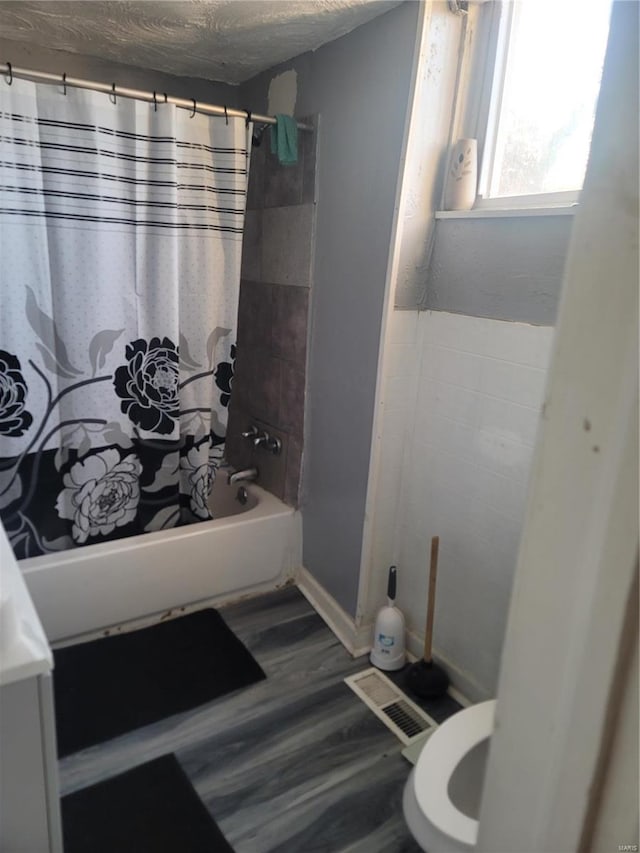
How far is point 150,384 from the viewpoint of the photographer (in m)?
2.04

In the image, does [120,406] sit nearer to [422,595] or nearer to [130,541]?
[130,541]

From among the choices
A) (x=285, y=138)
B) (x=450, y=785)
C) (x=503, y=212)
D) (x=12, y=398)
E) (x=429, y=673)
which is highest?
(x=285, y=138)

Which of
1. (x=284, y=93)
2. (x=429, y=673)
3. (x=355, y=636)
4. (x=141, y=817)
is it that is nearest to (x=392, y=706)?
(x=429, y=673)

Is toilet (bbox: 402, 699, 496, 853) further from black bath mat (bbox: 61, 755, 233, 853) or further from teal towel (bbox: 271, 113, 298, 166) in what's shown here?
teal towel (bbox: 271, 113, 298, 166)

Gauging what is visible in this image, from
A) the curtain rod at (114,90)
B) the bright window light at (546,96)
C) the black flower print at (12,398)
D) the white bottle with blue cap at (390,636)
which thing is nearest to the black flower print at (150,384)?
the black flower print at (12,398)

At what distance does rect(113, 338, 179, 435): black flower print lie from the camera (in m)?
1.99

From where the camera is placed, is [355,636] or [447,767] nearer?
[447,767]

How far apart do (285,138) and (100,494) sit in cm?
144

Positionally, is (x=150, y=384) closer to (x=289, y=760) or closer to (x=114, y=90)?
(x=114, y=90)

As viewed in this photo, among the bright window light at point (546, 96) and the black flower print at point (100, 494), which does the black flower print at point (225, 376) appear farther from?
the bright window light at point (546, 96)

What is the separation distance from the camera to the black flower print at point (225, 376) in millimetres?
2213

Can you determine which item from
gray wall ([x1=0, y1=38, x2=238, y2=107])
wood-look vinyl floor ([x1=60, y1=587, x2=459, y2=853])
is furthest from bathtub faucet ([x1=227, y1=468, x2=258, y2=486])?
gray wall ([x1=0, y1=38, x2=238, y2=107])

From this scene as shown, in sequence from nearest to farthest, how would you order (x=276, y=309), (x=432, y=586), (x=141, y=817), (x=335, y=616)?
(x=141, y=817) < (x=432, y=586) < (x=335, y=616) < (x=276, y=309)

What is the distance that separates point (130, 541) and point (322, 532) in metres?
0.74
